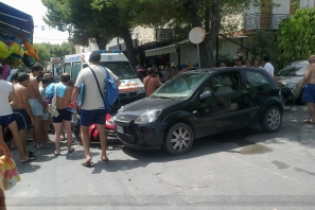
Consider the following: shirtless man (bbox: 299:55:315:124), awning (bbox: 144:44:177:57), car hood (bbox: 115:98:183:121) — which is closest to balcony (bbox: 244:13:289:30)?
awning (bbox: 144:44:177:57)

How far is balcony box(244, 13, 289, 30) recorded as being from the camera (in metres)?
18.1

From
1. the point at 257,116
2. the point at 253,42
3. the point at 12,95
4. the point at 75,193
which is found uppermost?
the point at 253,42

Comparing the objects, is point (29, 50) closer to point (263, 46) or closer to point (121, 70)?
point (121, 70)

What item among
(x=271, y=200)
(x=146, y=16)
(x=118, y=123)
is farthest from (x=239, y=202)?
(x=146, y=16)

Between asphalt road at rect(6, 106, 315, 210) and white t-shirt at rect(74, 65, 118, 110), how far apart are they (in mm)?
1102

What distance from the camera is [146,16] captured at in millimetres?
11453

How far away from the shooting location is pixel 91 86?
5605 millimetres

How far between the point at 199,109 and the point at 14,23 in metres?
6.72

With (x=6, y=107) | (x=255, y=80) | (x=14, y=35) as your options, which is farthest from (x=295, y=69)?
(x=6, y=107)

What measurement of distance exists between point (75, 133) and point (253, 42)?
12.2m

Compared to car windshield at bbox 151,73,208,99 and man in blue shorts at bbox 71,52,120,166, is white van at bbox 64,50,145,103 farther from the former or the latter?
man in blue shorts at bbox 71,52,120,166

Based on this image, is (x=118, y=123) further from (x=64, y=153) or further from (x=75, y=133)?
(x=75, y=133)

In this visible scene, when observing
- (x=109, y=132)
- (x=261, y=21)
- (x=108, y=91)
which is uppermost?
(x=261, y=21)

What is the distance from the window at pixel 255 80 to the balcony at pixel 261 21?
1145 centimetres
